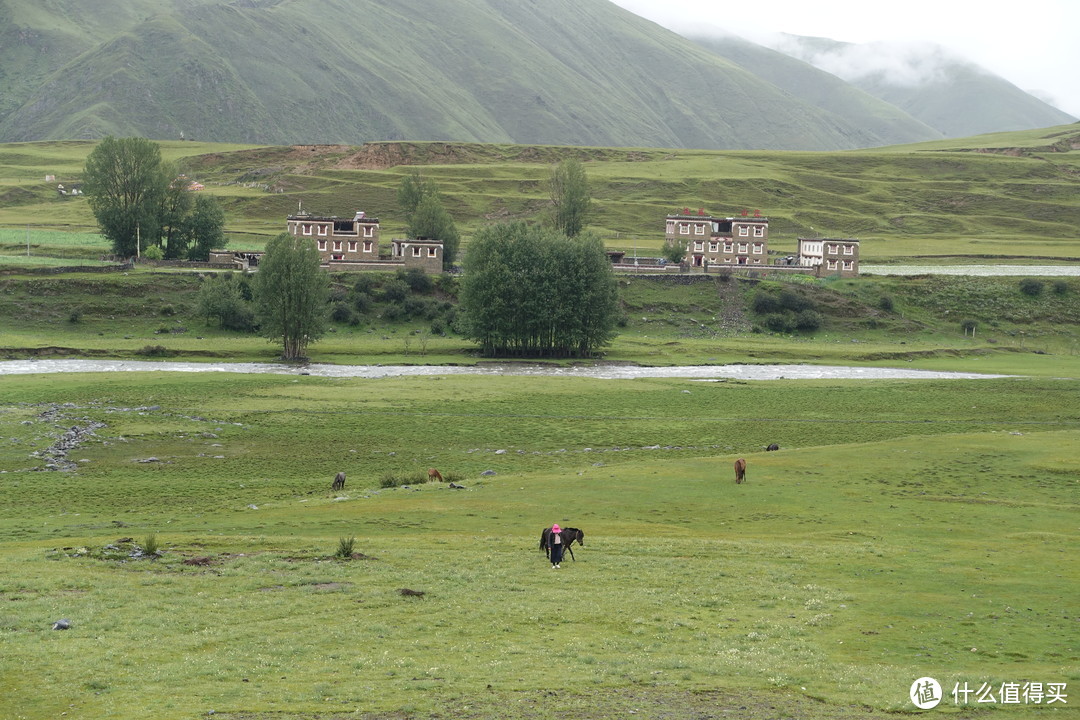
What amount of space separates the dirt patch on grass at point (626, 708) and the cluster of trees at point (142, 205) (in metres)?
147

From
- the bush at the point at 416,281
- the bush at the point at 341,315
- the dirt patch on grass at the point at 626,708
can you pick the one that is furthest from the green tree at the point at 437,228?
the dirt patch on grass at the point at 626,708

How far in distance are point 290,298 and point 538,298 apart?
28468 mm

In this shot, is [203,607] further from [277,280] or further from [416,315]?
[416,315]

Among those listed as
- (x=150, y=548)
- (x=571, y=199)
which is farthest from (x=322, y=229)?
(x=150, y=548)

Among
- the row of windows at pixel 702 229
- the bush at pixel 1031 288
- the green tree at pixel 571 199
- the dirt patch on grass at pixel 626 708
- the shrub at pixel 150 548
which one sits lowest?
the shrub at pixel 150 548

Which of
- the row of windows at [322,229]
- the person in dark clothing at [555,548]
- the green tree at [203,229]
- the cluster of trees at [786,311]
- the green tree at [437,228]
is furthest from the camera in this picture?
the row of windows at [322,229]

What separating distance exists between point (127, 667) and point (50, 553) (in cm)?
1451

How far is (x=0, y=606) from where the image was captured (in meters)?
30.0

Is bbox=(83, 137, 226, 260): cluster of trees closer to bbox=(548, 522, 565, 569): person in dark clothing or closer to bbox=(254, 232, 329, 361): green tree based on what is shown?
bbox=(254, 232, 329, 361): green tree

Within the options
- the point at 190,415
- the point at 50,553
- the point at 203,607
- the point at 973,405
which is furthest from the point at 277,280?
the point at 203,607

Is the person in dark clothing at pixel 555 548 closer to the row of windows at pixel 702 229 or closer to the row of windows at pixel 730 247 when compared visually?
the row of windows at pixel 730 247

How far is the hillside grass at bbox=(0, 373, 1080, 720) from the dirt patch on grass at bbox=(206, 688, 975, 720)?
9 cm

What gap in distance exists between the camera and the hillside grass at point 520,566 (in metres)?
24.8

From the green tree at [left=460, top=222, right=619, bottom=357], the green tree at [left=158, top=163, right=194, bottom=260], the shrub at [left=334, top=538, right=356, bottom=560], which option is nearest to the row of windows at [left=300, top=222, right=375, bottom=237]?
the green tree at [left=158, top=163, right=194, bottom=260]
